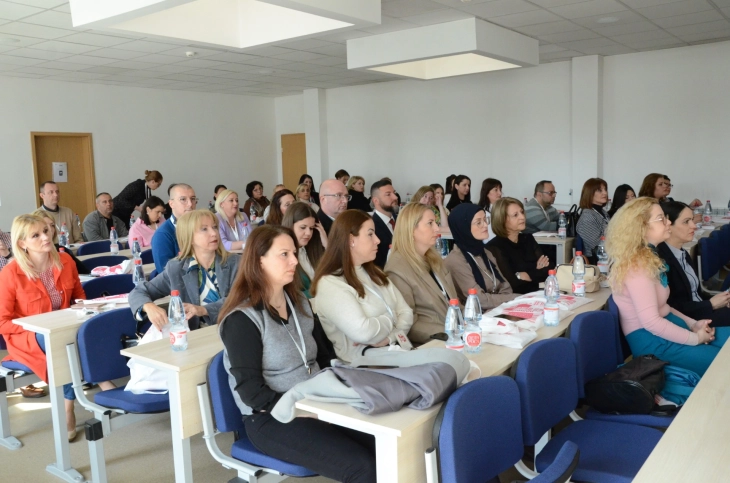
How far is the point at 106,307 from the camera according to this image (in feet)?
11.2

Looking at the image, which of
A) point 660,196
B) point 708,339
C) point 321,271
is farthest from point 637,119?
point 321,271

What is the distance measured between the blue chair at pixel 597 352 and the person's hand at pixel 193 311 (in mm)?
1792

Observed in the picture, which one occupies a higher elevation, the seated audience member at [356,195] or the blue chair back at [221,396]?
the seated audience member at [356,195]

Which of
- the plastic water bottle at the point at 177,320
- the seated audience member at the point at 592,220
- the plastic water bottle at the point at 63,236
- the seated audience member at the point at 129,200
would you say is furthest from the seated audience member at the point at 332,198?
the seated audience member at the point at 129,200

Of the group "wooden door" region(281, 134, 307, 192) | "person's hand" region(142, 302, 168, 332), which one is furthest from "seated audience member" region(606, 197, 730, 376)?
"wooden door" region(281, 134, 307, 192)

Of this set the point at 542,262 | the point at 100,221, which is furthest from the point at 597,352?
the point at 100,221

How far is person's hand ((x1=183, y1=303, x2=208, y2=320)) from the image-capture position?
3114 millimetres

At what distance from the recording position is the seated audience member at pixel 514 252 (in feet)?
14.6

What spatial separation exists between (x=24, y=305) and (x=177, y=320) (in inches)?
49.7

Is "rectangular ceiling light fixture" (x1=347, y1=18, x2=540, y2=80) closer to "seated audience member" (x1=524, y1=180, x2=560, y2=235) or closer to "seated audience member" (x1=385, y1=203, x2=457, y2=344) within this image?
"seated audience member" (x1=524, y1=180, x2=560, y2=235)

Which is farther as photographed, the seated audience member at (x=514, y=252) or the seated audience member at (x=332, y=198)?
the seated audience member at (x=332, y=198)

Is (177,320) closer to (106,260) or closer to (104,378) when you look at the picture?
(104,378)

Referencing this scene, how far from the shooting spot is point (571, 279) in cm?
380

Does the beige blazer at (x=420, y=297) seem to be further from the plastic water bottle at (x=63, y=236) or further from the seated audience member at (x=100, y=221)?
the seated audience member at (x=100, y=221)
